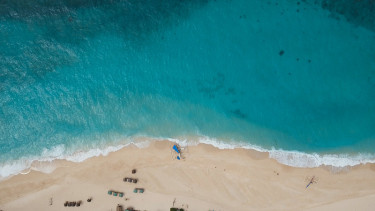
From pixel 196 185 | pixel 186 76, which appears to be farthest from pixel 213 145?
pixel 186 76

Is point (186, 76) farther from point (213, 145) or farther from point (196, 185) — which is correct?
point (196, 185)

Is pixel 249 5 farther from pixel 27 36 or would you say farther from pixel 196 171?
pixel 27 36

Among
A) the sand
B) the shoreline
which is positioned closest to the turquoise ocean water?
the shoreline

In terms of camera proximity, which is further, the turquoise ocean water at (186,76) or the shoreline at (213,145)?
the turquoise ocean water at (186,76)

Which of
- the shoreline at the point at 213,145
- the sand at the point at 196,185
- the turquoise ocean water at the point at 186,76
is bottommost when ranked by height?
the sand at the point at 196,185

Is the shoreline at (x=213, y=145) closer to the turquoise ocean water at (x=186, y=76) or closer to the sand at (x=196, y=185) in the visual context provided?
the turquoise ocean water at (x=186, y=76)

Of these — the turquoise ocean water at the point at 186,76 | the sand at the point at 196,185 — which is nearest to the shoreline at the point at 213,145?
the turquoise ocean water at the point at 186,76
